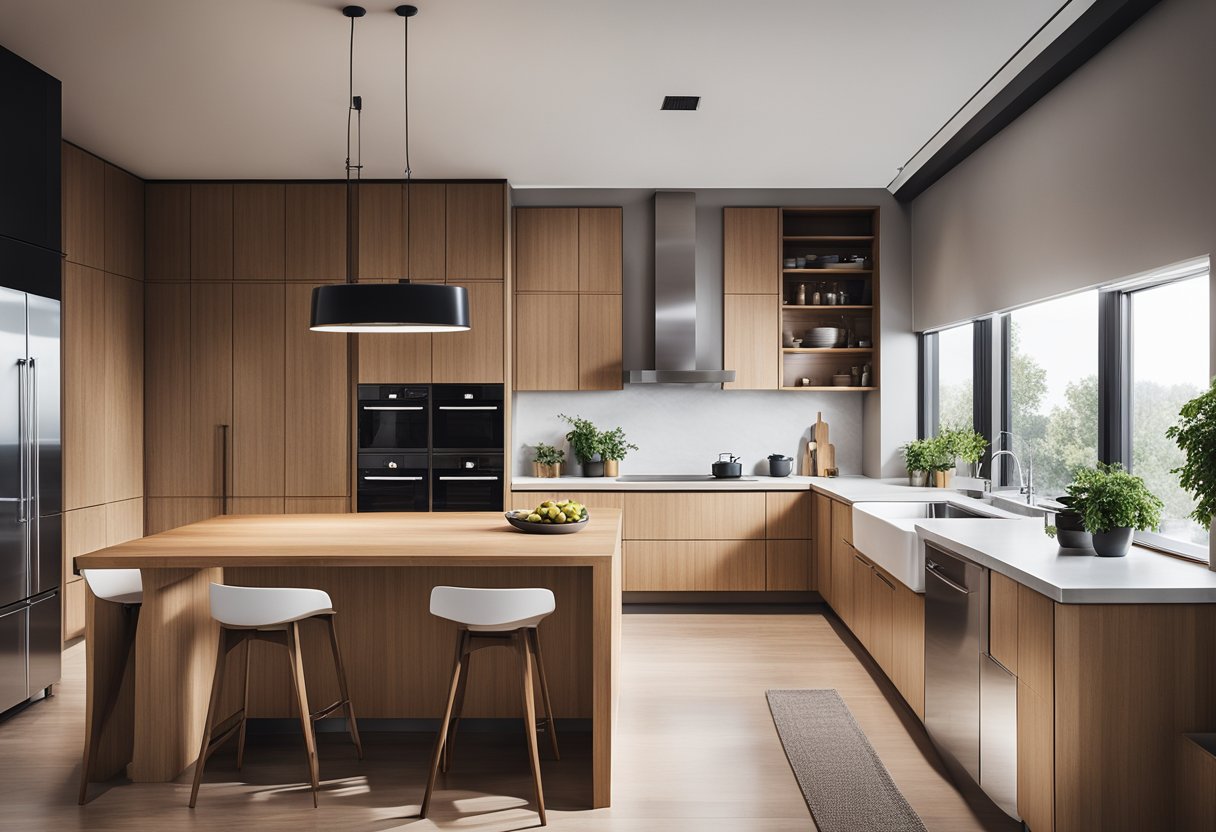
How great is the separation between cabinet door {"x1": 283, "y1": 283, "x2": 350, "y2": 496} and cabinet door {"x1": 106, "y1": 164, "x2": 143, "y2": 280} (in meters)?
0.97

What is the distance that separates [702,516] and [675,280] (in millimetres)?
1675

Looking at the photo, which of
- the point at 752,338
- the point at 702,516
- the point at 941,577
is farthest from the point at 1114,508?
the point at 752,338

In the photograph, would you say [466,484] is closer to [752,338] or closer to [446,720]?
[752,338]

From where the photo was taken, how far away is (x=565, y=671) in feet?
11.6

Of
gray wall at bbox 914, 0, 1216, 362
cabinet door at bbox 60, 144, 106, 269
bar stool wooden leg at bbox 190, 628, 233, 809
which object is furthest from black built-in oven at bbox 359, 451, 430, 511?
gray wall at bbox 914, 0, 1216, 362

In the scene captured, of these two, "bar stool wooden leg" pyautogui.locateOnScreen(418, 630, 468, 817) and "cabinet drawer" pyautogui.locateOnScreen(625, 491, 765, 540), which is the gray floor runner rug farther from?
"cabinet drawer" pyautogui.locateOnScreen(625, 491, 765, 540)

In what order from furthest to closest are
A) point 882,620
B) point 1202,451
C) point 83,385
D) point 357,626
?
point 83,385 → point 882,620 → point 357,626 → point 1202,451

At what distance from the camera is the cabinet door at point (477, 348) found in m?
5.59

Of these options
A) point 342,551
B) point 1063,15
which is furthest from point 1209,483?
point 342,551

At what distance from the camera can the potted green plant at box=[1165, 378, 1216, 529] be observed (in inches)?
91.4

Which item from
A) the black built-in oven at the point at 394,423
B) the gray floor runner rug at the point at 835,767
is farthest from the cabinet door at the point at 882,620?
the black built-in oven at the point at 394,423

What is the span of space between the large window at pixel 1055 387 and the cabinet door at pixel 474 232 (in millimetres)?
3174

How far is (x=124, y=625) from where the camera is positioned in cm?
321

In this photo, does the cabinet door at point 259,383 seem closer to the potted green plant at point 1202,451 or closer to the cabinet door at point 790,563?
the cabinet door at point 790,563
